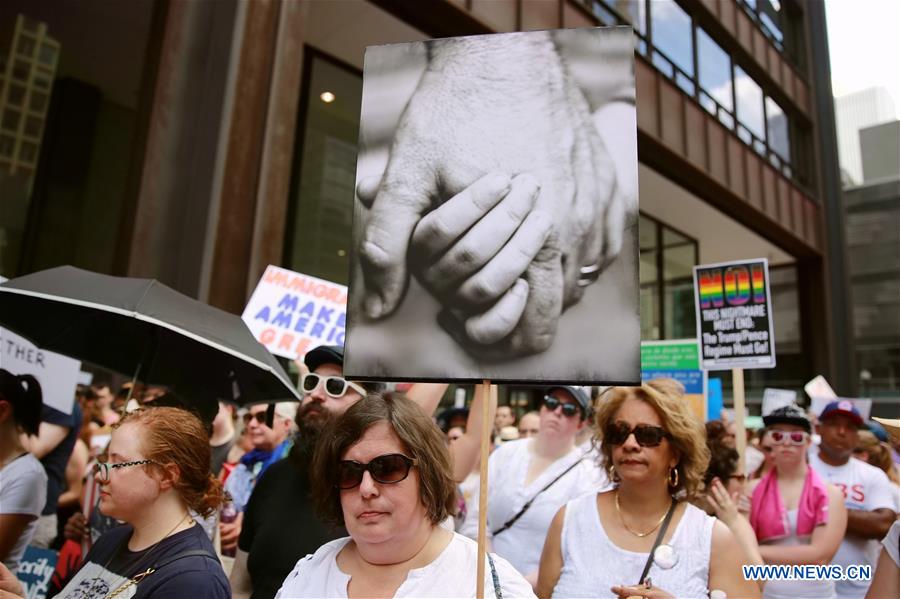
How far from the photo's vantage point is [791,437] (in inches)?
158

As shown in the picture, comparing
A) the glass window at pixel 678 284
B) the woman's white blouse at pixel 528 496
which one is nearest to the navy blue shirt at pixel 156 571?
the woman's white blouse at pixel 528 496

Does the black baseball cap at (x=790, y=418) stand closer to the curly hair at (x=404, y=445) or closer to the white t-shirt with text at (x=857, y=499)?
the white t-shirt with text at (x=857, y=499)

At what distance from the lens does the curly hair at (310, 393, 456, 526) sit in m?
1.88

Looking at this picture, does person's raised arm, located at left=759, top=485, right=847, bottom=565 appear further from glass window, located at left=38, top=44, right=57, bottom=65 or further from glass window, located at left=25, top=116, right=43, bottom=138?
glass window, located at left=38, top=44, right=57, bottom=65

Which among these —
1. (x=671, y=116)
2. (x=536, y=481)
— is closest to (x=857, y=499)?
(x=536, y=481)

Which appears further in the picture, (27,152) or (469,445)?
(27,152)

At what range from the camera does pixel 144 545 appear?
7.18 feet

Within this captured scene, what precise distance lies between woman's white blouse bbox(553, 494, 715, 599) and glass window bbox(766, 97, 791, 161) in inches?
743

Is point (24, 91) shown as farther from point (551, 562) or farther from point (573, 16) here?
point (551, 562)

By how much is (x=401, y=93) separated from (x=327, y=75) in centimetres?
1019

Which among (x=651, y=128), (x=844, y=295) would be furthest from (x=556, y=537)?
(x=844, y=295)

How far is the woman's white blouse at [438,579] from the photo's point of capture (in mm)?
1747

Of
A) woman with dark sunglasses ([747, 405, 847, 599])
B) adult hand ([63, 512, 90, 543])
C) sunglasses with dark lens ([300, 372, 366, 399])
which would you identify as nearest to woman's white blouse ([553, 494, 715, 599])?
sunglasses with dark lens ([300, 372, 366, 399])

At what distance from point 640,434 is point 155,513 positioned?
1.76 metres
